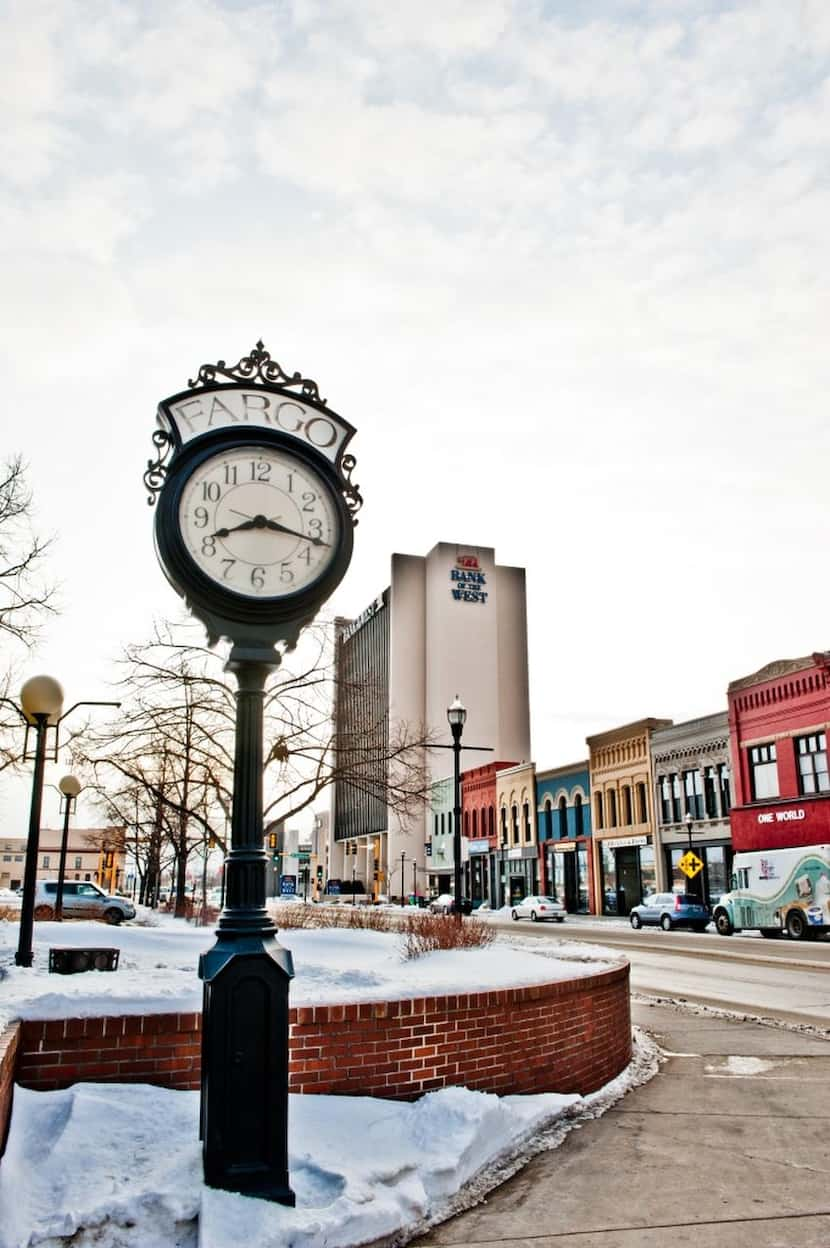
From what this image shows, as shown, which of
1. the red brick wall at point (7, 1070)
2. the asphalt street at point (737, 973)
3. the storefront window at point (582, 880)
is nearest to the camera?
the red brick wall at point (7, 1070)

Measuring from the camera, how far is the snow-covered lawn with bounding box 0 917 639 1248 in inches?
162

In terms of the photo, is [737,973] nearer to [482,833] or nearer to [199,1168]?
[199,1168]

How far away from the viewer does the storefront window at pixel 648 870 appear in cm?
4610

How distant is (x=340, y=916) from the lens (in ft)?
56.1

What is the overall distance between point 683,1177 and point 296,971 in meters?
3.78

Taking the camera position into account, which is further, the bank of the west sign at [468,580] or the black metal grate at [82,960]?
the bank of the west sign at [468,580]

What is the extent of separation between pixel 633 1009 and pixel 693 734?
3224cm

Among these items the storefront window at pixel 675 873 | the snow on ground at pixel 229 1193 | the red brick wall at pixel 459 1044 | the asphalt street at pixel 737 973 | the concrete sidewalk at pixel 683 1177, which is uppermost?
the storefront window at pixel 675 873

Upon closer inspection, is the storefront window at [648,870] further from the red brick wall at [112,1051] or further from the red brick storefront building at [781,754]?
the red brick wall at [112,1051]

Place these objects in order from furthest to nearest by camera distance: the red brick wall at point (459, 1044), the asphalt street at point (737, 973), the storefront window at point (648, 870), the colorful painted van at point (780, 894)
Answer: the storefront window at point (648, 870), the colorful painted van at point (780, 894), the asphalt street at point (737, 973), the red brick wall at point (459, 1044)

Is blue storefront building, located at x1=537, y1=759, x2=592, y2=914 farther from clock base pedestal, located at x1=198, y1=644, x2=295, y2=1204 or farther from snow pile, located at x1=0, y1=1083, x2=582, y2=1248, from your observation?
clock base pedestal, located at x1=198, y1=644, x2=295, y2=1204

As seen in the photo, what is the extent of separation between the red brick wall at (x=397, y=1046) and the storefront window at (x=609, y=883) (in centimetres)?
4418

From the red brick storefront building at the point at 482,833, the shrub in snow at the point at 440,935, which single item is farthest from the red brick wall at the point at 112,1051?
the red brick storefront building at the point at 482,833

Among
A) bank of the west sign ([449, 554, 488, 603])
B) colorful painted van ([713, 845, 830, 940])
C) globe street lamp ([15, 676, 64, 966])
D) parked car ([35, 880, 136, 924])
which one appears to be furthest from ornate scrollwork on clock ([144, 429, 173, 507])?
bank of the west sign ([449, 554, 488, 603])
